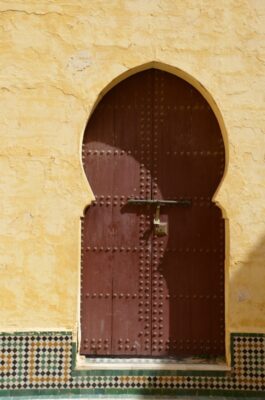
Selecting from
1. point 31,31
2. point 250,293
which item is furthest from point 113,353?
point 31,31

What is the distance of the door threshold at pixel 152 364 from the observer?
168 inches

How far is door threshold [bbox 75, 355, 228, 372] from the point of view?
4277 millimetres

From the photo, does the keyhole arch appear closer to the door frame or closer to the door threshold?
the door frame

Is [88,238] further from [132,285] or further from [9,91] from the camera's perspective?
[9,91]

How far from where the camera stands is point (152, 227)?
14.9 feet

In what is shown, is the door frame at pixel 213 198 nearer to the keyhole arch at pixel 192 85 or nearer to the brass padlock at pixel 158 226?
the keyhole arch at pixel 192 85

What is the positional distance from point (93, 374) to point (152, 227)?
4.41 ft

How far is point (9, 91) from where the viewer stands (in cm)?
441

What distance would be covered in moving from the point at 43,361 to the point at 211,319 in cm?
148

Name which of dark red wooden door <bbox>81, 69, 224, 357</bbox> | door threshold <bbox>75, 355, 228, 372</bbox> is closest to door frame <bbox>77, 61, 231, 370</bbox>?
door threshold <bbox>75, 355, 228, 372</bbox>

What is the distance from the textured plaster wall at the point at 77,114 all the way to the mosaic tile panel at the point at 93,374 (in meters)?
0.13

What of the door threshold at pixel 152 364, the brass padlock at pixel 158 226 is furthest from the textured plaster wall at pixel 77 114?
the brass padlock at pixel 158 226

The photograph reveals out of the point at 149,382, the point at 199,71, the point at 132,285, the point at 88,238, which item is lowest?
the point at 149,382

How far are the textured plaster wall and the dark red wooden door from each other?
0.23 meters
